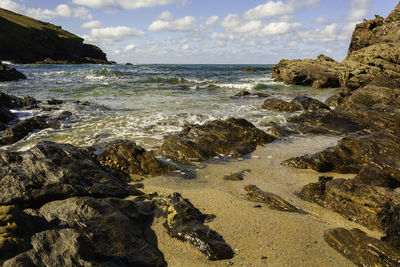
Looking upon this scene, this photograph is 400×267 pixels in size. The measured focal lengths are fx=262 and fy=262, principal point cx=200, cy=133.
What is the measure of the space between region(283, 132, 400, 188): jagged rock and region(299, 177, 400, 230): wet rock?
1387 millimetres

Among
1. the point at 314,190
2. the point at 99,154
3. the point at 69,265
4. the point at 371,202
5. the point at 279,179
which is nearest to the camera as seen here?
the point at 69,265

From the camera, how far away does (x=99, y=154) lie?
6344mm

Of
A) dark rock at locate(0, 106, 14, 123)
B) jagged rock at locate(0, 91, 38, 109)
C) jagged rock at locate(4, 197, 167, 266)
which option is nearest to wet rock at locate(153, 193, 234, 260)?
jagged rock at locate(4, 197, 167, 266)

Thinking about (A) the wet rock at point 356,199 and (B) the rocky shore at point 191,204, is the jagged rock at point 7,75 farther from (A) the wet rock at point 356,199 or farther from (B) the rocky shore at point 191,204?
(A) the wet rock at point 356,199

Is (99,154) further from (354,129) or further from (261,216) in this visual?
(354,129)

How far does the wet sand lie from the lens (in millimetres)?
3393

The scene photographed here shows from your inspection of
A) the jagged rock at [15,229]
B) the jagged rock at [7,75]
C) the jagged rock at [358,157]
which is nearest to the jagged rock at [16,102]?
the jagged rock at [15,229]

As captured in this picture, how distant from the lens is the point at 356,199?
438cm

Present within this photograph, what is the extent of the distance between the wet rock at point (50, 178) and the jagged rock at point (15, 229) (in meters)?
0.82

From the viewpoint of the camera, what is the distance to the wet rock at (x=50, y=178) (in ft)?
13.0

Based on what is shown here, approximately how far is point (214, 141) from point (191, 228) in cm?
429

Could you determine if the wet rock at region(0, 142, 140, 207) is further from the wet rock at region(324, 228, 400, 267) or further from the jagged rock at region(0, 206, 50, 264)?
the wet rock at region(324, 228, 400, 267)

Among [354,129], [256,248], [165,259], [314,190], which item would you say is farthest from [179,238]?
[354,129]

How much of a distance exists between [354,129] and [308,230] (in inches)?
300
